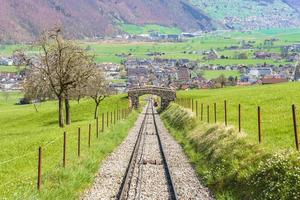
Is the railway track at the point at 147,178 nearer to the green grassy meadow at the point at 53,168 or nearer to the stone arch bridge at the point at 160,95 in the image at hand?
the green grassy meadow at the point at 53,168

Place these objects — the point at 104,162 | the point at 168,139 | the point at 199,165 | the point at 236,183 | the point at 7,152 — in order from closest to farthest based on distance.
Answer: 1. the point at 236,183
2. the point at 199,165
3. the point at 104,162
4. the point at 7,152
5. the point at 168,139

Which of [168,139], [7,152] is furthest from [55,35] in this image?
[7,152]

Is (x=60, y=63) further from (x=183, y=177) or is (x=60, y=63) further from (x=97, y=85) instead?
(x=183, y=177)

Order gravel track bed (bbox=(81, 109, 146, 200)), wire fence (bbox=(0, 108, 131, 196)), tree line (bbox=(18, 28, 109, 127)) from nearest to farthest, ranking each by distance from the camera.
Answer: wire fence (bbox=(0, 108, 131, 196))
gravel track bed (bbox=(81, 109, 146, 200))
tree line (bbox=(18, 28, 109, 127))

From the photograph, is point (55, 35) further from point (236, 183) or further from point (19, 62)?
point (236, 183)

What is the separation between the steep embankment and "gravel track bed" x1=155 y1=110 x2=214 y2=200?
0.41m

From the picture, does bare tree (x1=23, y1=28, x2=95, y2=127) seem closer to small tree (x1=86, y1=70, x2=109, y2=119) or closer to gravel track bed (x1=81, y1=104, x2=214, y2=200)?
small tree (x1=86, y1=70, x2=109, y2=119)

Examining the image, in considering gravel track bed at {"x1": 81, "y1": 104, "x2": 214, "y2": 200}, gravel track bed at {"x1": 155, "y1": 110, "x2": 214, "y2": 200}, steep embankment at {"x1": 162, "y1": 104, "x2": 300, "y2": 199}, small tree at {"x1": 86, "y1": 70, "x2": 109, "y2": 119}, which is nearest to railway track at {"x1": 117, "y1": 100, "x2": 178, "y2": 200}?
gravel track bed at {"x1": 81, "y1": 104, "x2": 214, "y2": 200}

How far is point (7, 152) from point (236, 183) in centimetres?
2048

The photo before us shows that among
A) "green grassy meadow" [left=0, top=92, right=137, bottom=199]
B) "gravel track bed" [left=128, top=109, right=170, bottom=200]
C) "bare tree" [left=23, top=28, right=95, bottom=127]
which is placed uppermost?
"bare tree" [left=23, top=28, right=95, bottom=127]

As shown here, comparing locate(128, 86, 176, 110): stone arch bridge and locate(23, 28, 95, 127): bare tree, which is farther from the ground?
locate(23, 28, 95, 127): bare tree

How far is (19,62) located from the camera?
204 feet

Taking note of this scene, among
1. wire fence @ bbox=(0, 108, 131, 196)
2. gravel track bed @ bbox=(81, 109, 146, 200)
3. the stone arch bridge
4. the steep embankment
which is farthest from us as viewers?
the stone arch bridge

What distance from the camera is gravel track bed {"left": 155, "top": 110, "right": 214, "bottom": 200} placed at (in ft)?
70.0
